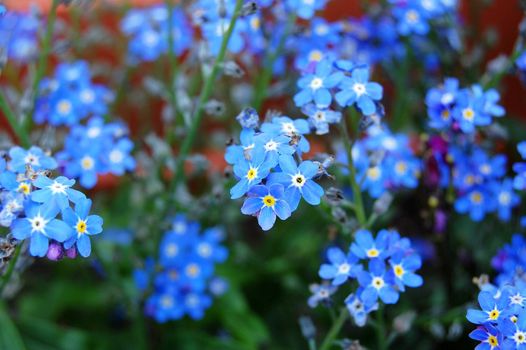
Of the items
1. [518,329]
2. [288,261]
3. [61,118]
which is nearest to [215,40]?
Result: [61,118]

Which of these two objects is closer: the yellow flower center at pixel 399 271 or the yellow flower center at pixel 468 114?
the yellow flower center at pixel 399 271

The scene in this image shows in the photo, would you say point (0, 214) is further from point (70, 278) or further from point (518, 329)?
point (70, 278)

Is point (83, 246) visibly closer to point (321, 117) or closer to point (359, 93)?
point (321, 117)

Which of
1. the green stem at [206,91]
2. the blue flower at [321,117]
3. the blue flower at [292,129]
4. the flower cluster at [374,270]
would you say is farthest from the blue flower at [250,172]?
the green stem at [206,91]

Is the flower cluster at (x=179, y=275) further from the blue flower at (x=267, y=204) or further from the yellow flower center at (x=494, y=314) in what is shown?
the yellow flower center at (x=494, y=314)

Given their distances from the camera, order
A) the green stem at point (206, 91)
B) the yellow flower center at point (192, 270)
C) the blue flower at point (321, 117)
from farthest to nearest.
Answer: the yellow flower center at point (192, 270) → the green stem at point (206, 91) → the blue flower at point (321, 117)

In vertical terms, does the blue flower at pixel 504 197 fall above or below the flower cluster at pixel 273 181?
above

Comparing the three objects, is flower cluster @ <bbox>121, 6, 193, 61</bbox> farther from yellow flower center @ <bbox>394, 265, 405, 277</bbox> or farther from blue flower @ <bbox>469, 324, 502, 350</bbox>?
blue flower @ <bbox>469, 324, 502, 350</bbox>

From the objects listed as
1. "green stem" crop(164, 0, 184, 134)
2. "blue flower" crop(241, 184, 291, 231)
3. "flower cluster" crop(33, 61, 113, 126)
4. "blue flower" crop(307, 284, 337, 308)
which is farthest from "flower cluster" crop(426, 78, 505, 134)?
"flower cluster" crop(33, 61, 113, 126)
